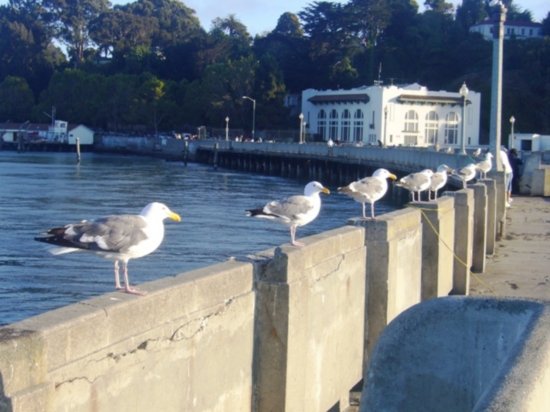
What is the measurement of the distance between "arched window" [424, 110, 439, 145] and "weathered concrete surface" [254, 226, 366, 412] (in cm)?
8591

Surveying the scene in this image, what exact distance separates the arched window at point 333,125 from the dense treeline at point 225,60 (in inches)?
378

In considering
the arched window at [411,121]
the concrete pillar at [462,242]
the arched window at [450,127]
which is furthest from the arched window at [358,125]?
the concrete pillar at [462,242]

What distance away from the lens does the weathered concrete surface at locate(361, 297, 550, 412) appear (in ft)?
20.5

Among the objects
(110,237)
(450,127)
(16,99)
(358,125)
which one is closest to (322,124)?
(358,125)

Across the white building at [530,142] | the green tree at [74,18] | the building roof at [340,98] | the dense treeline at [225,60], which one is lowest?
the white building at [530,142]

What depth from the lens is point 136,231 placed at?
788cm

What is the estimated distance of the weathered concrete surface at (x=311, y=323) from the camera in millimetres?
7648

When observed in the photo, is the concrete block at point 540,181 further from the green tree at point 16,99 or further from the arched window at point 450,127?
the green tree at point 16,99

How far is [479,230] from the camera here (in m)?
16.4

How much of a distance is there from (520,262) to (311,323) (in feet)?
31.3

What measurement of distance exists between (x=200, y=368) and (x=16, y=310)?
12434 millimetres

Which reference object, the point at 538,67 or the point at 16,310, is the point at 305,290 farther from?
the point at 538,67

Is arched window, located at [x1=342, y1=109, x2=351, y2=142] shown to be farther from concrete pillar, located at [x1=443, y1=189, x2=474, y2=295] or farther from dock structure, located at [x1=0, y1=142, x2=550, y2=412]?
dock structure, located at [x1=0, y1=142, x2=550, y2=412]

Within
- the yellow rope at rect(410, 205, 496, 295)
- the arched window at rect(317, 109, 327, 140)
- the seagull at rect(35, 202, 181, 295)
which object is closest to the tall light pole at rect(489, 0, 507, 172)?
the yellow rope at rect(410, 205, 496, 295)
